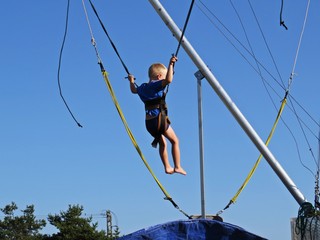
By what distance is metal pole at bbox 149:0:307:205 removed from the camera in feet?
25.0

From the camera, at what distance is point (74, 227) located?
42.3m

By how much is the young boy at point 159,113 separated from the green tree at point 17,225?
4389 cm

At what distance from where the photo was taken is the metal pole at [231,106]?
7.63m

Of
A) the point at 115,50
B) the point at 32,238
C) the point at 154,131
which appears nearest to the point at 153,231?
the point at 154,131

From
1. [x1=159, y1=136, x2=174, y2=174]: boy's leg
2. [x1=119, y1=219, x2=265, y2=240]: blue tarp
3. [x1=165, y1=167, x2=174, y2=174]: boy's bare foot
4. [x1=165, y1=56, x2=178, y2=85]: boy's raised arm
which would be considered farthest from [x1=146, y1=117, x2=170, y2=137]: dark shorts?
[x1=119, y1=219, x2=265, y2=240]: blue tarp

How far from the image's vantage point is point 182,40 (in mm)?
8328

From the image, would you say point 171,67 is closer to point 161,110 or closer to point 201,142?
point 161,110

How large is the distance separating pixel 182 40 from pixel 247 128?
4.36 ft

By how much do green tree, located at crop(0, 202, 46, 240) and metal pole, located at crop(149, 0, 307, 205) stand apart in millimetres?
43780

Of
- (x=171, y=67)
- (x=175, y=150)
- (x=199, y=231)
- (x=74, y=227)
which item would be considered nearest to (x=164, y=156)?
(x=175, y=150)

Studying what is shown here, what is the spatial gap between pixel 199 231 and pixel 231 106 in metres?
2.35

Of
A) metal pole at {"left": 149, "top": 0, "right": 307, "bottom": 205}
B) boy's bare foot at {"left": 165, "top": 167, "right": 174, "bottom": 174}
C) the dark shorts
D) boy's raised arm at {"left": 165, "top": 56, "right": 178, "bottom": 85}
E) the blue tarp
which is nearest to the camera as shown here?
the blue tarp

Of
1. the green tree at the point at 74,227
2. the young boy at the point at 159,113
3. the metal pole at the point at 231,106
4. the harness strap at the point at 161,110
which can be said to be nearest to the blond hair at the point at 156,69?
the young boy at the point at 159,113

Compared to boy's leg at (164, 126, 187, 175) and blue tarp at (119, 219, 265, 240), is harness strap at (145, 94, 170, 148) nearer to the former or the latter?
boy's leg at (164, 126, 187, 175)
